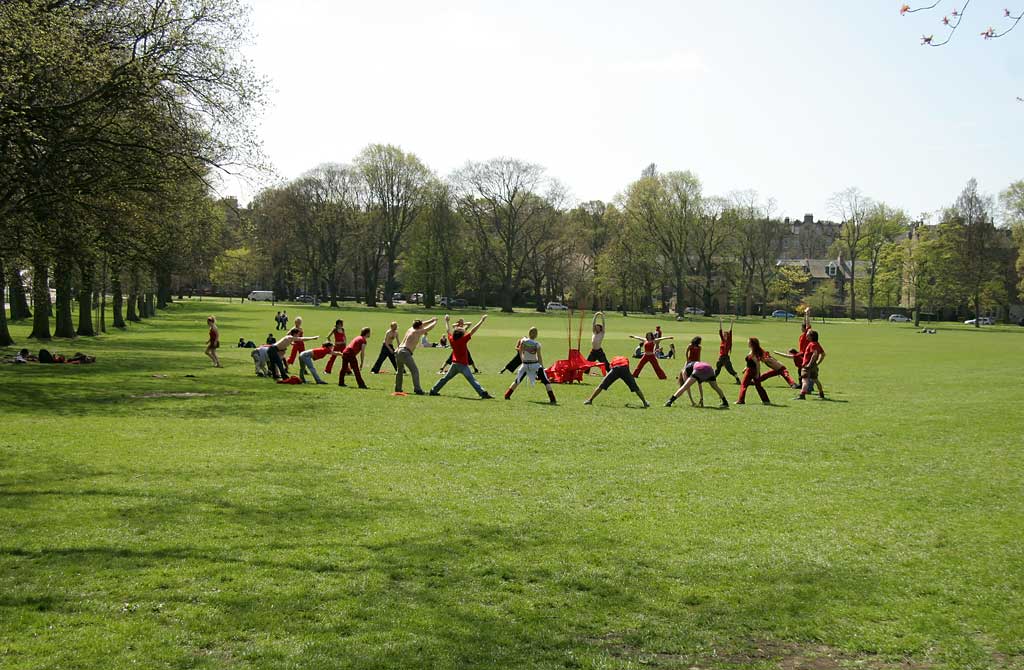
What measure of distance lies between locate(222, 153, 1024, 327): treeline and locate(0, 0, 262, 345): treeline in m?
74.3

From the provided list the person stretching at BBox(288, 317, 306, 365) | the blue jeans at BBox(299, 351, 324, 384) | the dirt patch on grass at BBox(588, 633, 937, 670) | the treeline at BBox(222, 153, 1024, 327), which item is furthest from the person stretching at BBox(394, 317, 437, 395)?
the treeline at BBox(222, 153, 1024, 327)

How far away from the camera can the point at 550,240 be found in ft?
349

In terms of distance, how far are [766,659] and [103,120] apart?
20.4 metres

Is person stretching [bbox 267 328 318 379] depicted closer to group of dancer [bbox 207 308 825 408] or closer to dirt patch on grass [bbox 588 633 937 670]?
group of dancer [bbox 207 308 825 408]

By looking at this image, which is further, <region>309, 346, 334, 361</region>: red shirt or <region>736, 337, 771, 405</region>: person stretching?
<region>309, 346, 334, 361</region>: red shirt

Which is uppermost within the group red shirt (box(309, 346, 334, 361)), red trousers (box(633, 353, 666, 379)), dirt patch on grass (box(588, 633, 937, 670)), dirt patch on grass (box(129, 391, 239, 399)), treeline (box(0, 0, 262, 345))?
treeline (box(0, 0, 262, 345))

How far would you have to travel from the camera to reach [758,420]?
17.6 m

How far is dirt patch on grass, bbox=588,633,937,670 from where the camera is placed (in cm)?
575

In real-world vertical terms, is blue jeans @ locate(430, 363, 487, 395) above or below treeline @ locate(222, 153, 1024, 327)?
below

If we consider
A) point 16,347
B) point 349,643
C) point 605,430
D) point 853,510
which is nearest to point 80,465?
point 349,643

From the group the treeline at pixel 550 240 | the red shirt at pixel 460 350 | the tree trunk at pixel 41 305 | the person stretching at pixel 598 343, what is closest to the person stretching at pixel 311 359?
the red shirt at pixel 460 350

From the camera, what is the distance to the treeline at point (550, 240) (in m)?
103

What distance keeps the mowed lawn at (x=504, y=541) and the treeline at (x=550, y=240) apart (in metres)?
84.6

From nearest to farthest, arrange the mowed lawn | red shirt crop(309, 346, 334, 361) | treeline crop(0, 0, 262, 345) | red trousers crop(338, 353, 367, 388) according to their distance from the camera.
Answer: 1. the mowed lawn
2. treeline crop(0, 0, 262, 345)
3. red trousers crop(338, 353, 367, 388)
4. red shirt crop(309, 346, 334, 361)
